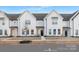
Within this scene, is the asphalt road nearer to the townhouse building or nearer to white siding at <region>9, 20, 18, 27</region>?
the townhouse building

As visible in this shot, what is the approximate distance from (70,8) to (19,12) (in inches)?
39.4

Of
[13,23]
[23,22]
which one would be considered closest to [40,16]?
[23,22]

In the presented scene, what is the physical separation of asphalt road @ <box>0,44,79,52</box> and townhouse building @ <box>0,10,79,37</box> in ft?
0.84

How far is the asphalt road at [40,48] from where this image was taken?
22.4 feet

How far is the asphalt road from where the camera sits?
269 inches

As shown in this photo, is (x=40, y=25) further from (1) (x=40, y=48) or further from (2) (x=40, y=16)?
(1) (x=40, y=48)

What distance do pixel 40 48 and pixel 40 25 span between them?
0.50m

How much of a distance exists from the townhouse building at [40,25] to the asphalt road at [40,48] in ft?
0.84

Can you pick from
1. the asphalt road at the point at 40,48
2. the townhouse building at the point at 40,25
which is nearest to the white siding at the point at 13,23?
the townhouse building at the point at 40,25

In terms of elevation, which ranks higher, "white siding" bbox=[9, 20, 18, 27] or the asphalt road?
"white siding" bbox=[9, 20, 18, 27]

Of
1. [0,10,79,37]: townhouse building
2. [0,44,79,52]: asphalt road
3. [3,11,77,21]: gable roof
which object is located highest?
[3,11,77,21]: gable roof

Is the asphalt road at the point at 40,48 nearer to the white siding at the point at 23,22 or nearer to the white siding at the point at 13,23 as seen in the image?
the white siding at the point at 23,22

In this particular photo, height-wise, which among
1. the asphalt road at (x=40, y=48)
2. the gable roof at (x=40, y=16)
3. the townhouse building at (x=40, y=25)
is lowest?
the asphalt road at (x=40, y=48)

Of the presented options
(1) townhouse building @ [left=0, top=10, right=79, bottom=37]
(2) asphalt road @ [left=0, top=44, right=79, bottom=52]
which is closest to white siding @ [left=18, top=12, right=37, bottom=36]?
(1) townhouse building @ [left=0, top=10, right=79, bottom=37]
